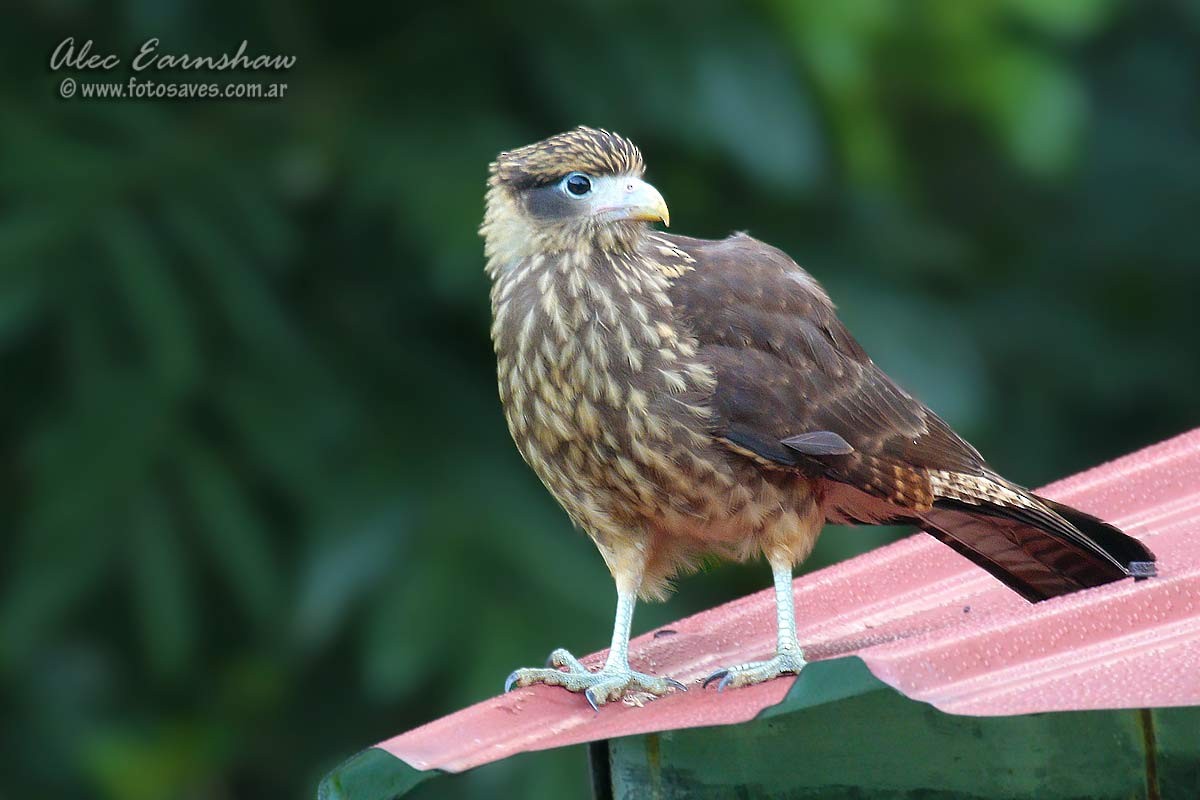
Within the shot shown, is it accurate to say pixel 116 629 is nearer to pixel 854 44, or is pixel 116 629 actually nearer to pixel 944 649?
pixel 854 44

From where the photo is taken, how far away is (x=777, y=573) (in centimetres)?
337

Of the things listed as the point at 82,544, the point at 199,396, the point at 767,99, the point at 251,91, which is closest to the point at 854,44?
the point at 767,99

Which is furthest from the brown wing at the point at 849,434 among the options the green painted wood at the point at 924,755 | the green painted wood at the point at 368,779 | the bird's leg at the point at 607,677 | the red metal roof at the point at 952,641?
the green painted wood at the point at 368,779

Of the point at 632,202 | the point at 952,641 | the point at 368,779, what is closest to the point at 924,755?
the point at 952,641

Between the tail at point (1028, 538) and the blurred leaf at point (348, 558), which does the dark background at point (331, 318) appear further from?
the tail at point (1028, 538)

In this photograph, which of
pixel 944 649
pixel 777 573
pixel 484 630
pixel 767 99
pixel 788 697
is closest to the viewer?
pixel 788 697

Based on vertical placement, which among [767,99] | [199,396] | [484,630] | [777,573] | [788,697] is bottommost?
[788,697]

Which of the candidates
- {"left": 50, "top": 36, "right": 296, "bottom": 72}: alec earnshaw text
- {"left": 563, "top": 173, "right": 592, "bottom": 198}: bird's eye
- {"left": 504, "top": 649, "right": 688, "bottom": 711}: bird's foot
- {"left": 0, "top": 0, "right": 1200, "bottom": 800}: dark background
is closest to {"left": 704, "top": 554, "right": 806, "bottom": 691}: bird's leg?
{"left": 504, "top": 649, "right": 688, "bottom": 711}: bird's foot

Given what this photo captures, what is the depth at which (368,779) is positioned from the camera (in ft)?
9.20

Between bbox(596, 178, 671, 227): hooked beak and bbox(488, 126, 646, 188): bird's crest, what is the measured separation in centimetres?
5

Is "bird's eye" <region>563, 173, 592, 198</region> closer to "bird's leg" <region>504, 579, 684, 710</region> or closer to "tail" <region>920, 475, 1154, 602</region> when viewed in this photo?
"bird's leg" <region>504, 579, 684, 710</region>

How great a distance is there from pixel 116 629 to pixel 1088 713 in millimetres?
5783

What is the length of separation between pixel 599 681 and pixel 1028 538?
3.05ft

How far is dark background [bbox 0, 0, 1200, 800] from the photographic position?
22.0 ft
